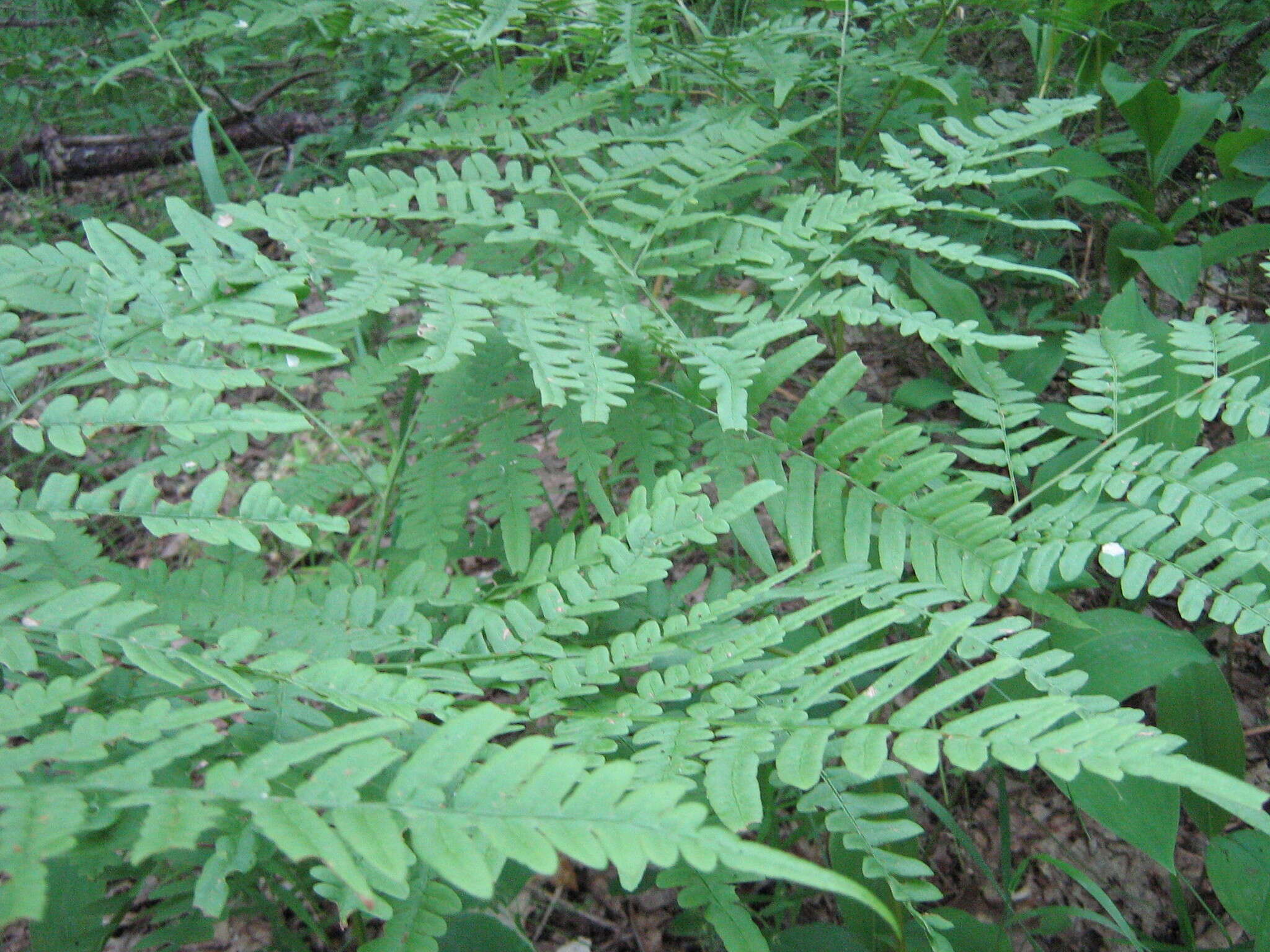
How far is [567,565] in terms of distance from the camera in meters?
1.13

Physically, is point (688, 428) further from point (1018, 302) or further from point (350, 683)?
point (1018, 302)

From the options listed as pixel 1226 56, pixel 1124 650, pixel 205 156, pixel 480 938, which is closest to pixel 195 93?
pixel 205 156

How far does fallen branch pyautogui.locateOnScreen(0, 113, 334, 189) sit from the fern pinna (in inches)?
81.2

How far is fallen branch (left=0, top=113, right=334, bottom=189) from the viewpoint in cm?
342

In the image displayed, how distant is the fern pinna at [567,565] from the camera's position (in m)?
0.64

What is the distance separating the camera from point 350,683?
33.5 inches

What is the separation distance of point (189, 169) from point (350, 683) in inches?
154

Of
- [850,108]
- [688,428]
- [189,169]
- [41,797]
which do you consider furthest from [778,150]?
[189,169]

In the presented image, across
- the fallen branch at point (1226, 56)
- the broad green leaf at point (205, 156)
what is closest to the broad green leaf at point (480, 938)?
the broad green leaf at point (205, 156)

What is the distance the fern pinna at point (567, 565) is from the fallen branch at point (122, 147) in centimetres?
206

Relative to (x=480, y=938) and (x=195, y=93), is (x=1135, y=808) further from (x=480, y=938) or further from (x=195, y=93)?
(x=195, y=93)

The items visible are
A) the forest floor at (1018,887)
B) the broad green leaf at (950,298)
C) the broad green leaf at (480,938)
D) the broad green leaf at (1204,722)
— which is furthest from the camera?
the broad green leaf at (950,298)

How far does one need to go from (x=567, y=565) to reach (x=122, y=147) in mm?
3613

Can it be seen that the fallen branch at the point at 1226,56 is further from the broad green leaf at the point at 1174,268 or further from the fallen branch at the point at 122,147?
the fallen branch at the point at 122,147
